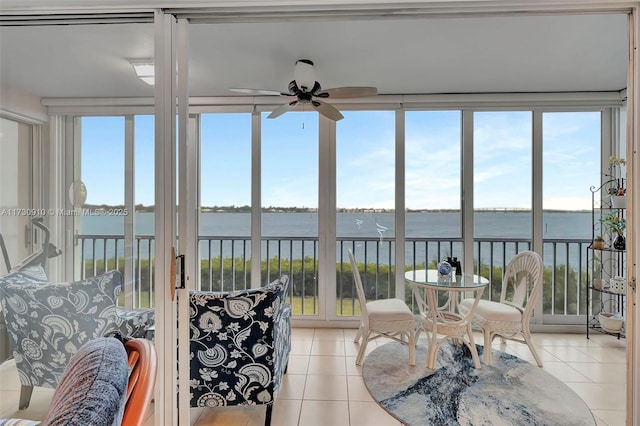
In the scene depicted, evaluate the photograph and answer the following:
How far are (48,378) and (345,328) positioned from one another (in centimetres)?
267

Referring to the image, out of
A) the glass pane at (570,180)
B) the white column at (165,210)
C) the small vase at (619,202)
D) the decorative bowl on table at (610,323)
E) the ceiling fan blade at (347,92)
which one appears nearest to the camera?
the white column at (165,210)

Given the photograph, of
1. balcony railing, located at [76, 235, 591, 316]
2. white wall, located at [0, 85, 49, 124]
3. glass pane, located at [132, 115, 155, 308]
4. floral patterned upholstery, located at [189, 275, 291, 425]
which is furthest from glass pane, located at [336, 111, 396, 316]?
white wall, located at [0, 85, 49, 124]

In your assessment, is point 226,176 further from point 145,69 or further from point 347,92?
point 145,69

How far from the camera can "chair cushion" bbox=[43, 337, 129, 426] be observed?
0.58m

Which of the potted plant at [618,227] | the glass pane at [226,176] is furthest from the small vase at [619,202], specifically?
the glass pane at [226,176]

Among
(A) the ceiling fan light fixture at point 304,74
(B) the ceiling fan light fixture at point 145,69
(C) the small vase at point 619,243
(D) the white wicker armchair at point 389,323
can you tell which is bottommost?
(D) the white wicker armchair at point 389,323

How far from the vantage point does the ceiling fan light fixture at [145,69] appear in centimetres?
140

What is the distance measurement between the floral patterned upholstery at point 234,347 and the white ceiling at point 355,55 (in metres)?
1.18

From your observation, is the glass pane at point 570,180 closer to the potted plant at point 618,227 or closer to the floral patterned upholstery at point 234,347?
the potted plant at point 618,227

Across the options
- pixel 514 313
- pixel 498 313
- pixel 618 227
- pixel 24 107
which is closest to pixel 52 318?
pixel 24 107

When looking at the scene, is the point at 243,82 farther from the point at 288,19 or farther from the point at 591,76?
the point at 591,76

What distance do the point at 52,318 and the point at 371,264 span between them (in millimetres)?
3077

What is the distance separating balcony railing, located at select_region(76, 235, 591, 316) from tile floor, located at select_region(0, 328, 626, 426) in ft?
1.66

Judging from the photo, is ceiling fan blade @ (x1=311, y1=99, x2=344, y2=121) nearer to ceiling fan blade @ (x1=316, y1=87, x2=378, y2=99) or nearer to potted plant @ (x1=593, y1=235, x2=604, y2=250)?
ceiling fan blade @ (x1=316, y1=87, x2=378, y2=99)
